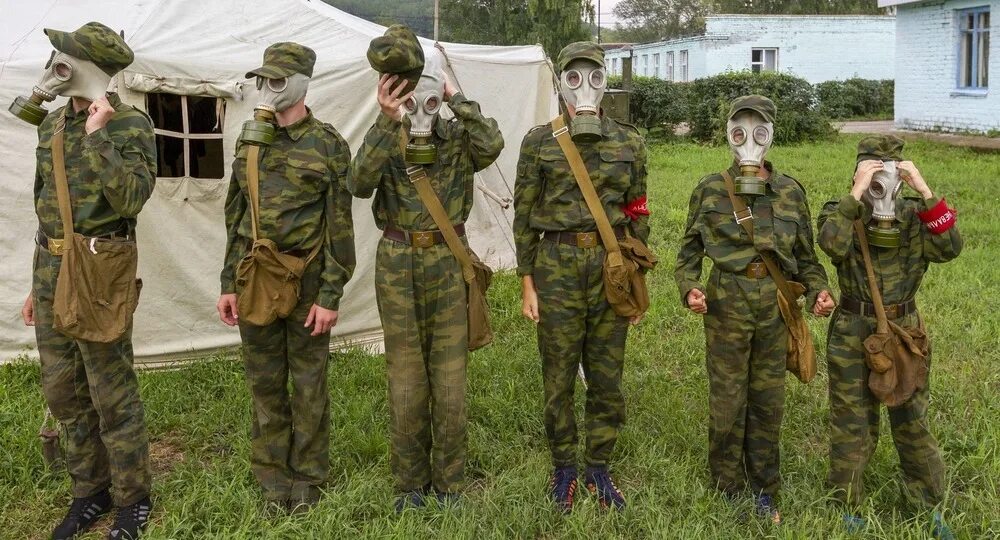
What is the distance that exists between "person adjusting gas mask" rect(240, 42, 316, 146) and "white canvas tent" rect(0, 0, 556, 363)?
7.12ft

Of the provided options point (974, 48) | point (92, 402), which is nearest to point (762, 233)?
point (92, 402)

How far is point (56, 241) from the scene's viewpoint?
136 inches

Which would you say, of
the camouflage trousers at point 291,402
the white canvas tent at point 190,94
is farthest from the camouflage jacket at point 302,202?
the white canvas tent at point 190,94

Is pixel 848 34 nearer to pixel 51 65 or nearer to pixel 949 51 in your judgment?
pixel 949 51

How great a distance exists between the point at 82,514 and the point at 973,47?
60.0 ft

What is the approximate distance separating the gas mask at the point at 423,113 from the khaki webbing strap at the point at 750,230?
124 centimetres

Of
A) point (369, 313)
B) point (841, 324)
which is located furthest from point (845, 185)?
point (841, 324)

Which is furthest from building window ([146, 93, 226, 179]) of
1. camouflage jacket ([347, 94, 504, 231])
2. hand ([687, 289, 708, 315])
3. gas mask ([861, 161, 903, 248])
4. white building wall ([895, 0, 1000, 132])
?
white building wall ([895, 0, 1000, 132])

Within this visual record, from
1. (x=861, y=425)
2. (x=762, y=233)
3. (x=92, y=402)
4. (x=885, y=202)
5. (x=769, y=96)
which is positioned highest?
(x=769, y=96)

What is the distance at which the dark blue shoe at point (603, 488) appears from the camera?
12.6 feet

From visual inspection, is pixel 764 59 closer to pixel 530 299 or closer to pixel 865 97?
pixel 865 97

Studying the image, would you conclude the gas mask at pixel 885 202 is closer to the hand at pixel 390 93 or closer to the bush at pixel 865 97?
the hand at pixel 390 93

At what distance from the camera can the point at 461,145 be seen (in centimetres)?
365

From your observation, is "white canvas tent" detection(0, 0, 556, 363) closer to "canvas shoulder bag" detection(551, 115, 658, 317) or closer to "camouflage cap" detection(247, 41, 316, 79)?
"camouflage cap" detection(247, 41, 316, 79)
